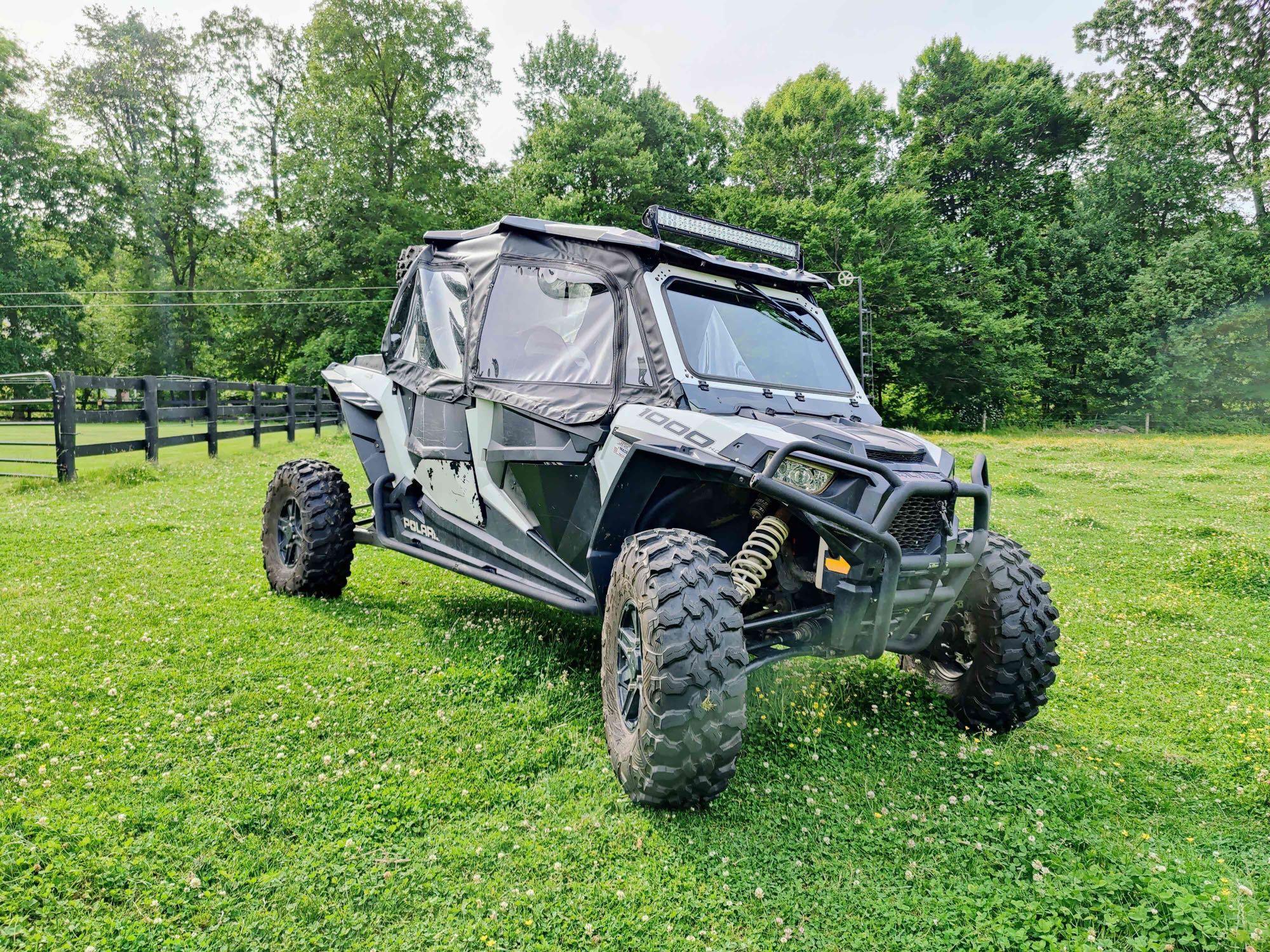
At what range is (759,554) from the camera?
140 inches

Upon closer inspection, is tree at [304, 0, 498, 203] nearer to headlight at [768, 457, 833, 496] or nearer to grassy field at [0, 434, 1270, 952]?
grassy field at [0, 434, 1270, 952]

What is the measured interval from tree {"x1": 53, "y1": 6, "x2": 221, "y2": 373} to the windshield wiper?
136 feet

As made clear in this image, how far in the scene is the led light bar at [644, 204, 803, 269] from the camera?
14.5 ft

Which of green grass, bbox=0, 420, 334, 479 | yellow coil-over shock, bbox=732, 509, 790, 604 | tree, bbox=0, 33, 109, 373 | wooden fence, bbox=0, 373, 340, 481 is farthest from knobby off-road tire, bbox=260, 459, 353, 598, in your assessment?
tree, bbox=0, 33, 109, 373

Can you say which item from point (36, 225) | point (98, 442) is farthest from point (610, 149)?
point (36, 225)

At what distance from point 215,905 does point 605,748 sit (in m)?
1.79

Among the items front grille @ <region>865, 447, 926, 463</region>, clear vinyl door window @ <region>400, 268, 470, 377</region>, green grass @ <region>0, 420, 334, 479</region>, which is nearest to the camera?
front grille @ <region>865, 447, 926, 463</region>

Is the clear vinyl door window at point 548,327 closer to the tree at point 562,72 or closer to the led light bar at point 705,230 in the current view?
the led light bar at point 705,230

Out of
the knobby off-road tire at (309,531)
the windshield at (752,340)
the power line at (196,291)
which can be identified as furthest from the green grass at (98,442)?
the windshield at (752,340)

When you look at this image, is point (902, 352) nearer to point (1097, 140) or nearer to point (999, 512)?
point (1097, 140)

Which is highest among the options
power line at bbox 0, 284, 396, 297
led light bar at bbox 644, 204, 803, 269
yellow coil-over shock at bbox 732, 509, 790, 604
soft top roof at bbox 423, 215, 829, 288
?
power line at bbox 0, 284, 396, 297

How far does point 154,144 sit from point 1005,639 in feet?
158

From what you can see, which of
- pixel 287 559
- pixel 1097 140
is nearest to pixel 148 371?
pixel 287 559

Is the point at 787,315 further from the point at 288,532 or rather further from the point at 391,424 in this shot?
the point at 288,532
